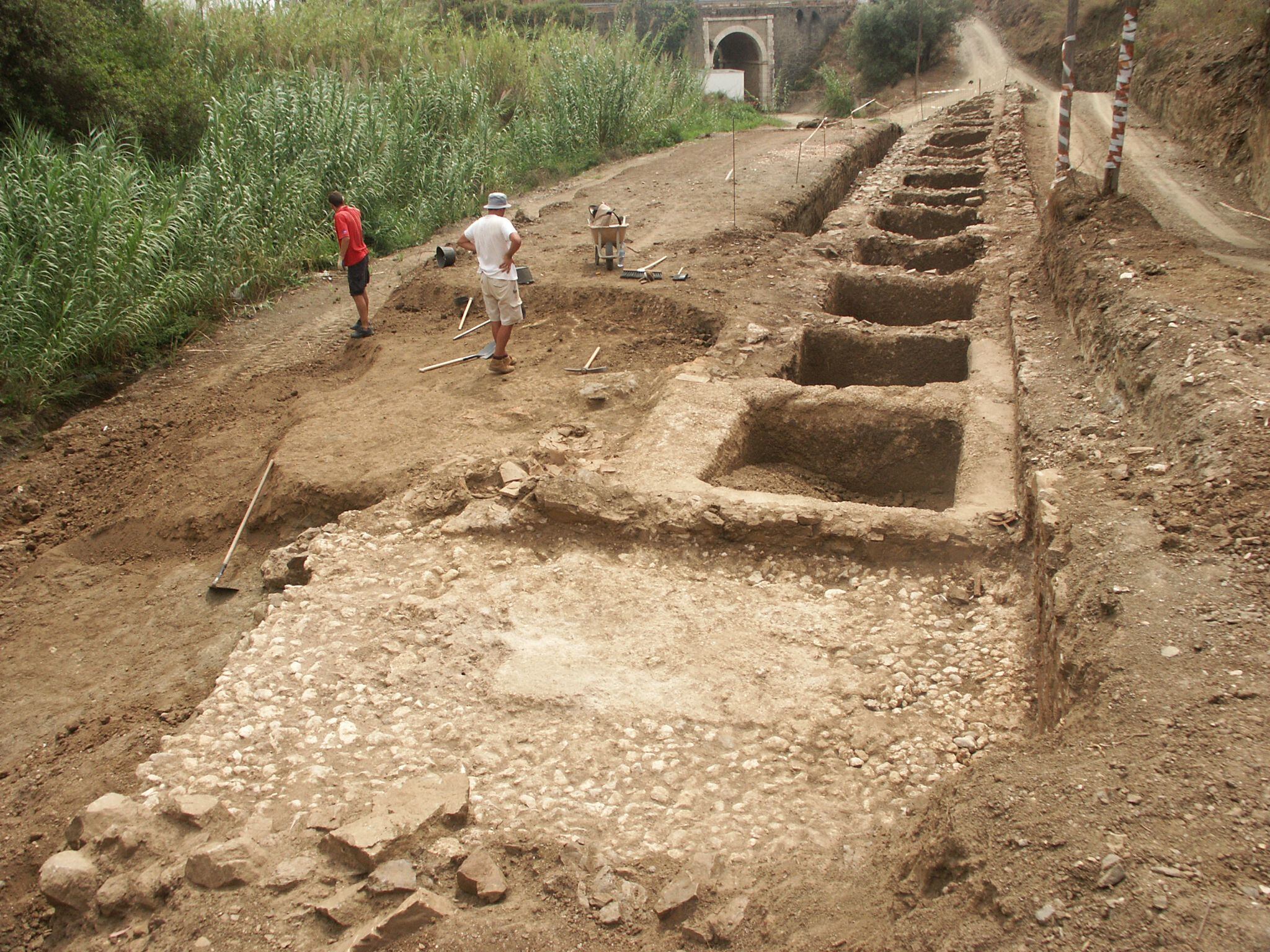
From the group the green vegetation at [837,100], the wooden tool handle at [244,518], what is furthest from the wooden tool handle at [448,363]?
the green vegetation at [837,100]

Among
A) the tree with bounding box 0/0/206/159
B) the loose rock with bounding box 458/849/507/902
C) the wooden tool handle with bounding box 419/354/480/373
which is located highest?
the tree with bounding box 0/0/206/159

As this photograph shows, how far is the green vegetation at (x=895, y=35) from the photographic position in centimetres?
3178

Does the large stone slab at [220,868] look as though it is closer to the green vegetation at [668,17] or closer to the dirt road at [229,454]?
the dirt road at [229,454]

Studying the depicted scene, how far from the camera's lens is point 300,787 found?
371 cm

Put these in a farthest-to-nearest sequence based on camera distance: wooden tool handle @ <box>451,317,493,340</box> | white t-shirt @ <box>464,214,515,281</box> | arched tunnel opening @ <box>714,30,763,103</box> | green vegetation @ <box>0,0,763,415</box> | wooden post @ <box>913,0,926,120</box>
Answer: arched tunnel opening @ <box>714,30,763,103</box>, wooden post @ <box>913,0,926,120</box>, wooden tool handle @ <box>451,317,493,340</box>, green vegetation @ <box>0,0,763,415</box>, white t-shirt @ <box>464,214,515,281</box>

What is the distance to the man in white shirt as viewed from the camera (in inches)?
297

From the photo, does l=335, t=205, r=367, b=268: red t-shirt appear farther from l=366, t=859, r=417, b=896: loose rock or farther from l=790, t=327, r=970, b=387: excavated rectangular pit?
l=366, t=859, r=417, b=896: loose rock

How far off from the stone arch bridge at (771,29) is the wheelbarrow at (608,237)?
32.1 m

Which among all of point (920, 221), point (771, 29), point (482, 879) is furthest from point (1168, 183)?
point (771, 29)

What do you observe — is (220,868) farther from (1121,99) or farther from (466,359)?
(1121,99)

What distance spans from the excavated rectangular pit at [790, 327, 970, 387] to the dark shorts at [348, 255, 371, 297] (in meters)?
4.50

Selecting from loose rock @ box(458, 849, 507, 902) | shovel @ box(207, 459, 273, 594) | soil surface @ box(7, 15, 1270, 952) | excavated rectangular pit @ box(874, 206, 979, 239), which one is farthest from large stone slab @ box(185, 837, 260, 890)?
excavated rectangular pit @ box(874, 206, 979, 239)

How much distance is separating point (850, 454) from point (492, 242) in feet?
11.5

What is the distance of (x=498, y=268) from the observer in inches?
302
